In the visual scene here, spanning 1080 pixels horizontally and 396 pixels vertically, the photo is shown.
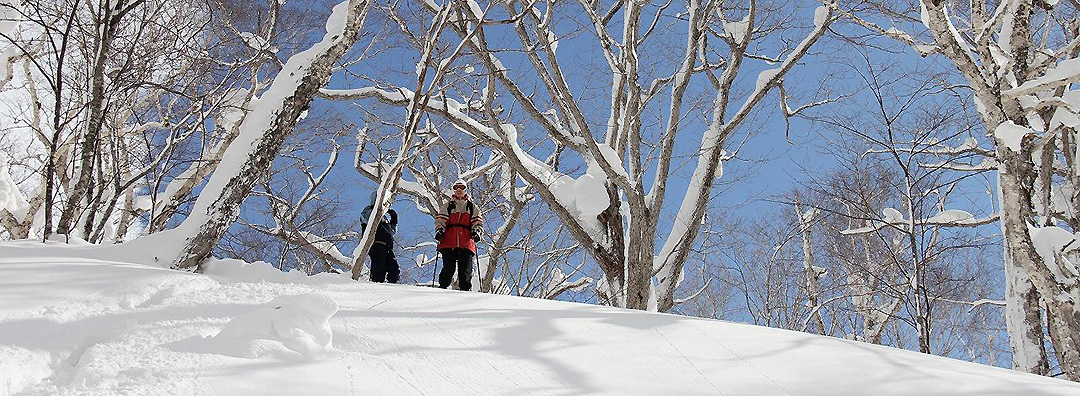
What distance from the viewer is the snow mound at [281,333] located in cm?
184

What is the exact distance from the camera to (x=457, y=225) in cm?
532

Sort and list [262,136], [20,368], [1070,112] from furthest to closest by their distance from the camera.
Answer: [1070,112] < [262,136] < [20,368]

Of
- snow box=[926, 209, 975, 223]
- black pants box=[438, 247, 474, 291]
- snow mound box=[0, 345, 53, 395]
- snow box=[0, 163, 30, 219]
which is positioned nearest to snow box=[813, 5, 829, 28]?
snow box=[926, 209, 975, 223]

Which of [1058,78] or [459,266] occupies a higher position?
[1058,78]

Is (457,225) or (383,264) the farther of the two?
(383,264)

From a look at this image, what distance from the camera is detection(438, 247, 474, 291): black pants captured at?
530 centimetres

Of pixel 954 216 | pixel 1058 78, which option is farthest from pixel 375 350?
pixel 954 216

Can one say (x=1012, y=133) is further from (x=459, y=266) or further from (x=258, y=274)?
(x=258, y=274)

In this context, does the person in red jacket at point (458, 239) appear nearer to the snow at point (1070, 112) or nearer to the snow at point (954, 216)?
the snow at point (1070, 112)

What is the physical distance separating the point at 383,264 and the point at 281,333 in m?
4.34

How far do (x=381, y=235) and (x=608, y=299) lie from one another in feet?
8.15

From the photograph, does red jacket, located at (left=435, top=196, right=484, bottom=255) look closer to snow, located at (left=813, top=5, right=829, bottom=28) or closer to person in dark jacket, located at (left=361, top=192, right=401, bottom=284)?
person in dark jacket, located at (left=361, top=192, right=401, bottom=284)

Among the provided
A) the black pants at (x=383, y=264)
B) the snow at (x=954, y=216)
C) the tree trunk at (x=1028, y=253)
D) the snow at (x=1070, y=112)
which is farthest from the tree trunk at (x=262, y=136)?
the snow at (x=954, y=216)

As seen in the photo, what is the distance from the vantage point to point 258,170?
11.4 feet
